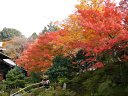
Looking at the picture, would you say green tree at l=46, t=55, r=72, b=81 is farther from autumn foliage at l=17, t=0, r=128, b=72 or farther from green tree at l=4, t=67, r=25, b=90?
green tree at l=4, t=67, r=25, b=90

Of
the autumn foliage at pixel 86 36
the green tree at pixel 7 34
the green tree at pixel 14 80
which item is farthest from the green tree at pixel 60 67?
the green tree at pixel 7 34

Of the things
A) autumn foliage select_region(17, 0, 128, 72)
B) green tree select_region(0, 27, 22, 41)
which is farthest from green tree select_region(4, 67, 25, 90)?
green tree select_region(0, 27, 22, 41)

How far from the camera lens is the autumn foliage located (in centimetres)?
1833

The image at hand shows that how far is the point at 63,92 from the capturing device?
23.4 meters

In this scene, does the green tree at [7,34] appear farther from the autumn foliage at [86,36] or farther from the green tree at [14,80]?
the green tree at [14,80]

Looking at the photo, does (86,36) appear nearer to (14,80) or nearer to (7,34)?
(14,80)

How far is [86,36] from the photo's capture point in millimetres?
23672

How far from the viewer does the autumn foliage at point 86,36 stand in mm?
18328

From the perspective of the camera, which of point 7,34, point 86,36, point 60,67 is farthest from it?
point 7,34

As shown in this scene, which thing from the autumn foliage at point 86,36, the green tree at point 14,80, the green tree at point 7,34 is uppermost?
the green tree at point 7,34

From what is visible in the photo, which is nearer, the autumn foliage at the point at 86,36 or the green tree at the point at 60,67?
the autumn foliage at the point at 86,36

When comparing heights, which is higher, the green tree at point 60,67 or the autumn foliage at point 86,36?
the autumn foliage at point 86,36

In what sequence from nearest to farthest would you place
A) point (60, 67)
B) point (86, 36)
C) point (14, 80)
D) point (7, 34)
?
point (86, 36) < point (60, 67) < point (14, 80) < point (7, 34)

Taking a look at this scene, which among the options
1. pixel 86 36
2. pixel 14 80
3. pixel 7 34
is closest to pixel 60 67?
pixel 86 36
